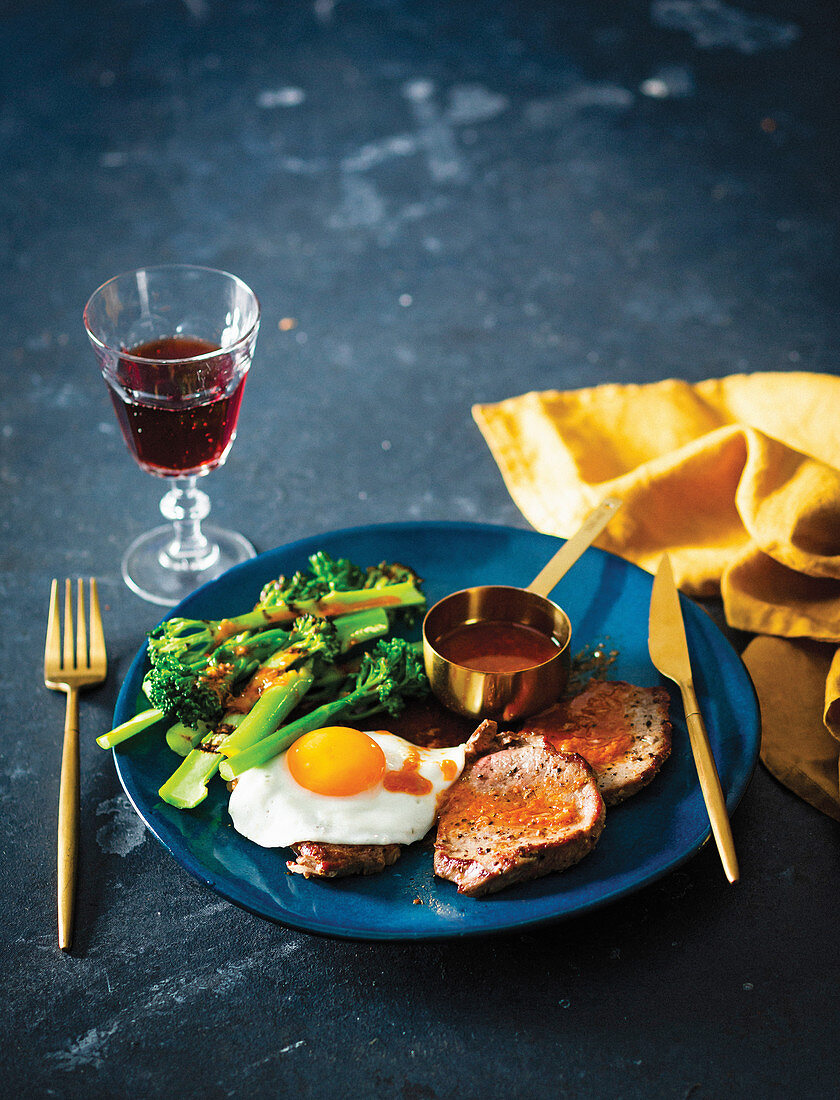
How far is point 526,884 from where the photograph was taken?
92.8 inches

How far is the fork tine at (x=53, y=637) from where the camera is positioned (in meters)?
3.17

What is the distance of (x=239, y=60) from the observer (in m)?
6.91

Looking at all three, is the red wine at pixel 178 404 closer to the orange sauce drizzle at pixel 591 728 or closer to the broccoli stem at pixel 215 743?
the broccoli stem at pixel 215 743

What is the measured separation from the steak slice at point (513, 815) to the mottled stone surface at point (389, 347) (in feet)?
0.85

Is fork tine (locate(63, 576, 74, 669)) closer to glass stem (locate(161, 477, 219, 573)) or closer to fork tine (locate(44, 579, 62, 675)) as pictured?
fork tine (locate(44, 579, 62, 675))

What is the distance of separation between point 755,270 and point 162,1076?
4.48 meters

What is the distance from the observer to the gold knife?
232 centimetres

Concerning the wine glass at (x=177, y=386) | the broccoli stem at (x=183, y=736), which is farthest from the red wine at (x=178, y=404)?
the broccoli stem at (x=183, y=736)

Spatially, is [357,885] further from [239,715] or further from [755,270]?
[755,270]

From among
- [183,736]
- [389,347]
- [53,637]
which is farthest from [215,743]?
[389,347]

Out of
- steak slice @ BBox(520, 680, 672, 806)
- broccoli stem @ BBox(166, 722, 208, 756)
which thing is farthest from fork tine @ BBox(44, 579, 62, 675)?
steak slice @ BBox(520, 680, 672, 806)

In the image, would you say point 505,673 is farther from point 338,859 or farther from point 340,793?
point 338,859

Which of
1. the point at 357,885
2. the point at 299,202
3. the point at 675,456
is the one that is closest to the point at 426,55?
the point at 299,202

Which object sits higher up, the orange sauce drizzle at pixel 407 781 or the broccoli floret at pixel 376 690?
the orange sauce drizzle at pixel 407 781
